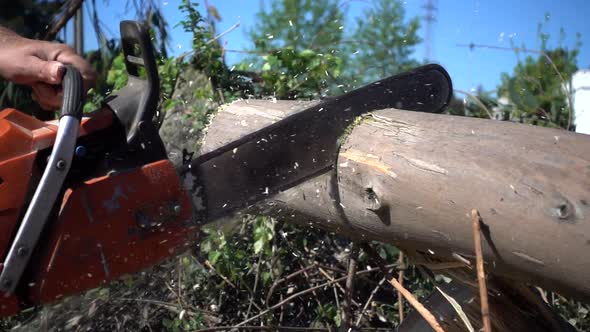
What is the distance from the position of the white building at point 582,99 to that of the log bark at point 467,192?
199 centimetres

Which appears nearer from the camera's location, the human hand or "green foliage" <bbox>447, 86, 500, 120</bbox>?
the human hand

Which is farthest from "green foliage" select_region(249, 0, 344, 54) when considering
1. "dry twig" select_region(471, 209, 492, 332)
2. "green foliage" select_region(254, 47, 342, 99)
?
"dry twig" select_region(471, 209, 492, 332)

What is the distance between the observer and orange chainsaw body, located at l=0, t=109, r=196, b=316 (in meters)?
1.56

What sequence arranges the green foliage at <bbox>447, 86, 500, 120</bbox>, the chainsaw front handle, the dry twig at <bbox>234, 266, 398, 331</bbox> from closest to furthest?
1. the chainsaw front handle
2. the dry twig at <bbox>234, 266, 398, 331</bbox>
3. the green foliage at <bbox>447, 86, 500, 120</bbox>

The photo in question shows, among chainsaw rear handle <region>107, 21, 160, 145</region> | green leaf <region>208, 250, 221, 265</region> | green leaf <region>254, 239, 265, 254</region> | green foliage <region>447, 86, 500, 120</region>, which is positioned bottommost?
green leaf <region>208, 250, 221, 265</region>

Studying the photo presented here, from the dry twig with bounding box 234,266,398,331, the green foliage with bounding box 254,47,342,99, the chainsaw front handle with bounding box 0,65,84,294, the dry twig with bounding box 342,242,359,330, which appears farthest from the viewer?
the green foliage with bounding box 254,47,342,99

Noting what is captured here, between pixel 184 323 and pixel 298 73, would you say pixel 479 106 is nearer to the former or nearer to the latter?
pixel 298 73

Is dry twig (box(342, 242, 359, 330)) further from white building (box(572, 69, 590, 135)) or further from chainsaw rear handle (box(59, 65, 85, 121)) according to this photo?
white building (box(572, 69, 590, 135))

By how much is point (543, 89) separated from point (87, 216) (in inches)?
131

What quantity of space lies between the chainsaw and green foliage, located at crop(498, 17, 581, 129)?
1.95m

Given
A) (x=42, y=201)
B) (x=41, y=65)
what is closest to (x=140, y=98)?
(x=41, y=65)

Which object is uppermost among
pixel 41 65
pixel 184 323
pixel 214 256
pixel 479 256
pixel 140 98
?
pixel 41 65

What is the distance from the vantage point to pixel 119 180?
5.42ft

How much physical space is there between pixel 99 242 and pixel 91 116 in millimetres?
373
